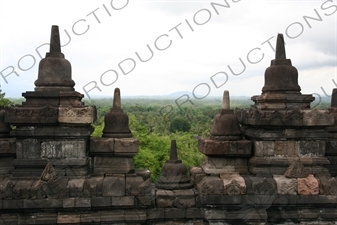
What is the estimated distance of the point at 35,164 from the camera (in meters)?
5.30

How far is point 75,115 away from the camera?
17.0 feet

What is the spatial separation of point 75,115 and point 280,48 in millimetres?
3574

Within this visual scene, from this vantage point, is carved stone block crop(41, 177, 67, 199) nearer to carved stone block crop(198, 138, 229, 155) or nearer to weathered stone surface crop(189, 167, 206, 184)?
weathered stone surface crop(189, 167, 206, 184)

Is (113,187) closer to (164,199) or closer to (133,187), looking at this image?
(133,187)

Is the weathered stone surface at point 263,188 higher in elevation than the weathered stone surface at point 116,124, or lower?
lower

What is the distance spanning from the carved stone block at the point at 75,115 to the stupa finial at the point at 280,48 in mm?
3272

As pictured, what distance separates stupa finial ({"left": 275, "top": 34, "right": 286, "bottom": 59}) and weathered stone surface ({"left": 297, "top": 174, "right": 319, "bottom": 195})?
2.11 metres

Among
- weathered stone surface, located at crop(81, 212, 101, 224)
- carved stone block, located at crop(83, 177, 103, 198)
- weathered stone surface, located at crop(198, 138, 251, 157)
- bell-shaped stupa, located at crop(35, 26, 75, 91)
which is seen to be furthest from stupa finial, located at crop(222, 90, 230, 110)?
weathered stone surface, located at crop(81, 212, 101, 224)

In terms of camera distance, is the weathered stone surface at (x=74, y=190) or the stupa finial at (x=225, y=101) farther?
the stupa finial at (x=225, y=101)

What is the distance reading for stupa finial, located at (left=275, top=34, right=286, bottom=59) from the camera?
5.87 metres

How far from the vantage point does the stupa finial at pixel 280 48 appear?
587 cm

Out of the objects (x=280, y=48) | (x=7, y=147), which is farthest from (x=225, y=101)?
(x=7, y=147)

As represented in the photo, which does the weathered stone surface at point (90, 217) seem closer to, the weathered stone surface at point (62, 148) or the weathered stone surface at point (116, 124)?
the weathered stone surface at point (62, 148)

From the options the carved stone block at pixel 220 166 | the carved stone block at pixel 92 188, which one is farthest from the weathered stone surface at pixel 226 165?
the carved stone block at pixel 92 188
